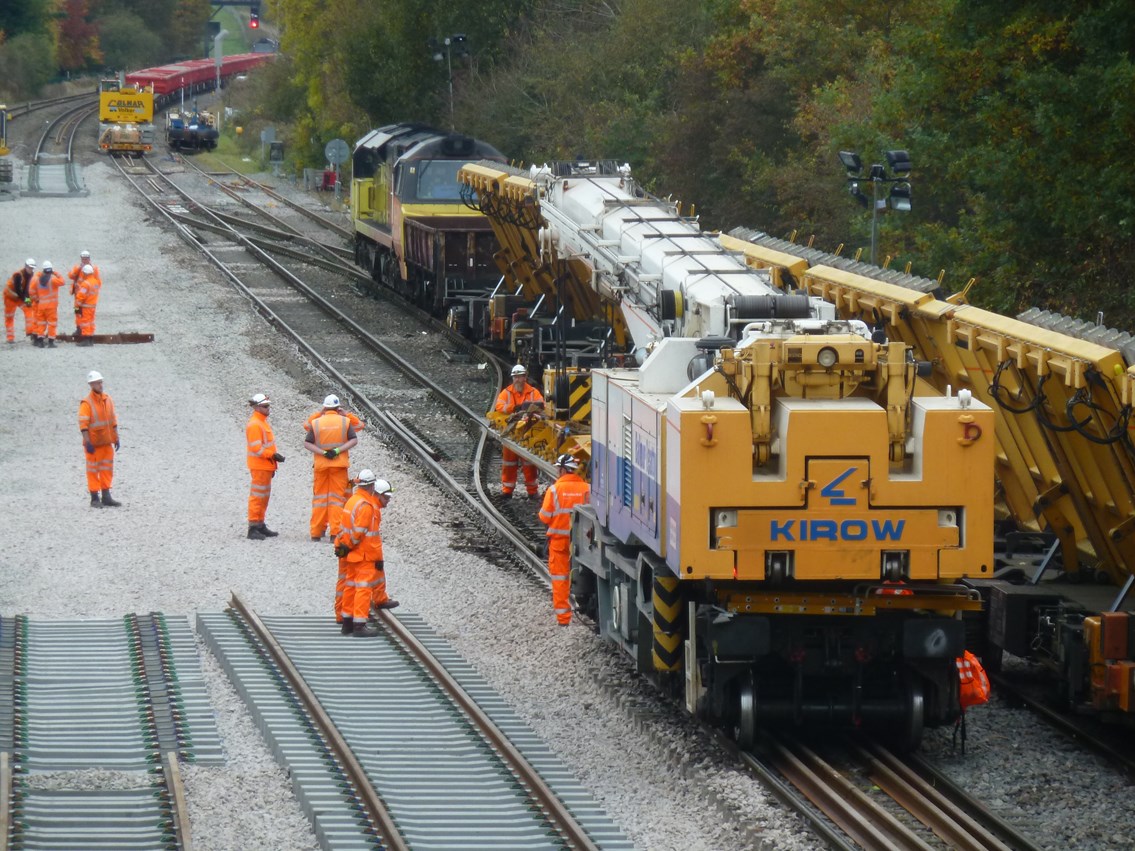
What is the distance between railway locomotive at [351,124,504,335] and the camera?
2933cm

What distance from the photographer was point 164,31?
402 feet

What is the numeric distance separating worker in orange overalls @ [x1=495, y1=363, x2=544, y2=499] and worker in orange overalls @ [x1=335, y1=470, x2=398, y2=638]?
5.16 meters

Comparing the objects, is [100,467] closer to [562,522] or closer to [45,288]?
[562,522]

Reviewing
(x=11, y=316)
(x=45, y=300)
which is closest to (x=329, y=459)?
(x=45, y=300)

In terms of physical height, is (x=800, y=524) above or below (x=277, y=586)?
above

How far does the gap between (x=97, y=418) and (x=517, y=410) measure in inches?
175

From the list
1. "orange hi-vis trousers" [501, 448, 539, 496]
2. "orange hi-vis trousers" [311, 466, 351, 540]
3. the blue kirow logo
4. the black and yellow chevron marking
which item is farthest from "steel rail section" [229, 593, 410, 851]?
"orange hi-vis trousers" [501, 448, 539, 496]

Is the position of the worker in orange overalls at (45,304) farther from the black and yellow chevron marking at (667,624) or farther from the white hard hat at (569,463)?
the black and yellow chevron marking at (667,624)

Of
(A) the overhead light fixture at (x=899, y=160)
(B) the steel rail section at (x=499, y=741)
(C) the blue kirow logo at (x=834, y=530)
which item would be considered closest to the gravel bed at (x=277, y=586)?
(B) the steel rail section at (x=499, y=741)

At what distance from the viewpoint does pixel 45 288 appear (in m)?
28.5

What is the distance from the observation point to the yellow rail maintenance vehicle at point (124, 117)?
63094 mm

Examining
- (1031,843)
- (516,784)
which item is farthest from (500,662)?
(1031,843)

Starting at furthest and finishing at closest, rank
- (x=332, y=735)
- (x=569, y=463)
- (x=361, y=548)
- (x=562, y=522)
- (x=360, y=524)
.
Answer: (x=569, y=463)
(x=562, y=522)
(x=361, y=548)
(x=360, y=524)
(x=332, y=735)

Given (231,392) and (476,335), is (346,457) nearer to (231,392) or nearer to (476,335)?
(231,392)
